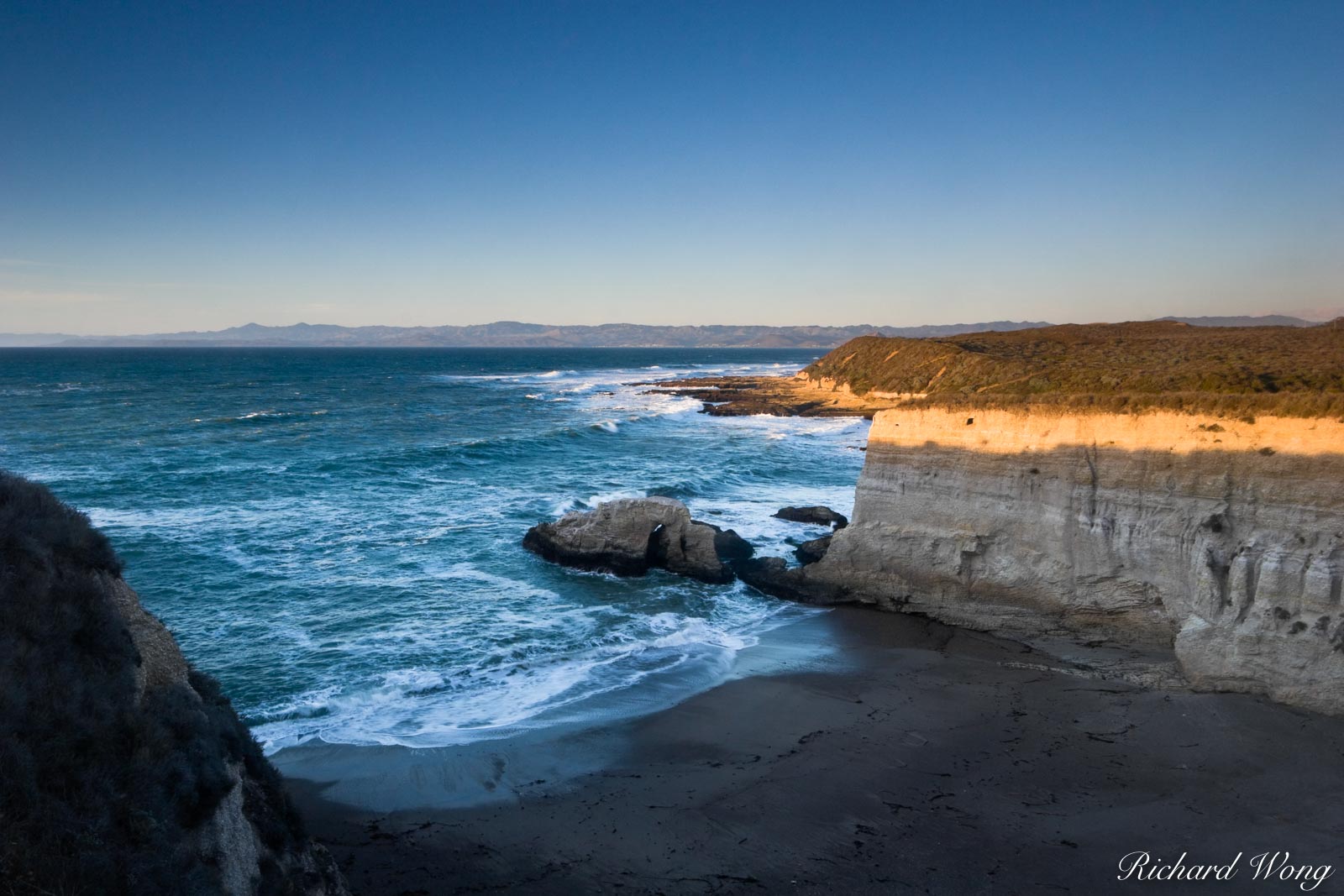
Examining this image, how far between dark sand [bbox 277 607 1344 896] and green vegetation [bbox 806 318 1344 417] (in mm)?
5516

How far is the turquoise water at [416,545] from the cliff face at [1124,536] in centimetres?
364

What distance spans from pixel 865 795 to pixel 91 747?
9504 millimetres

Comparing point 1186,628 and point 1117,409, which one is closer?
point 1186,628

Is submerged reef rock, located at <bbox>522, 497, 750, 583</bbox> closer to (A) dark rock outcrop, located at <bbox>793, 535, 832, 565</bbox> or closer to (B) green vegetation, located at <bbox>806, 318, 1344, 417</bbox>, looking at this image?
(A) dark rock outcrop, located at <bbox>793, 535, 832, 565</bbox>

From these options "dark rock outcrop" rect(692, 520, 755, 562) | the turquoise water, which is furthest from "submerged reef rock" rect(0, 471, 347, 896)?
"dark rock outcrop" rect(692, 520, 755, 562)

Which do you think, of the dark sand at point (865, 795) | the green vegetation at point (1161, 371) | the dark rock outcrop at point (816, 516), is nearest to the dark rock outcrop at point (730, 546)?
the dark rock outcrop at point (816, 516)

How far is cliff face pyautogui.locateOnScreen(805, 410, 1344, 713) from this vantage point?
12.5 metres

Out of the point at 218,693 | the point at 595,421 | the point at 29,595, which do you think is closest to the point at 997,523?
the point at 218,693

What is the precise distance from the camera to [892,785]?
11.3 meters

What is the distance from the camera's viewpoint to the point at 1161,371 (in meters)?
19.9

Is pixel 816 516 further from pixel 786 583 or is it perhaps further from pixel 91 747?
pixel 91 747

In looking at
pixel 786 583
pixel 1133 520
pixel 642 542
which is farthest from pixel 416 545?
pixel 1133 520

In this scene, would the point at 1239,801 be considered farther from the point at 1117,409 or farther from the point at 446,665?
the point at 446,665

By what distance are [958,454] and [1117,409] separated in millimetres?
3537
